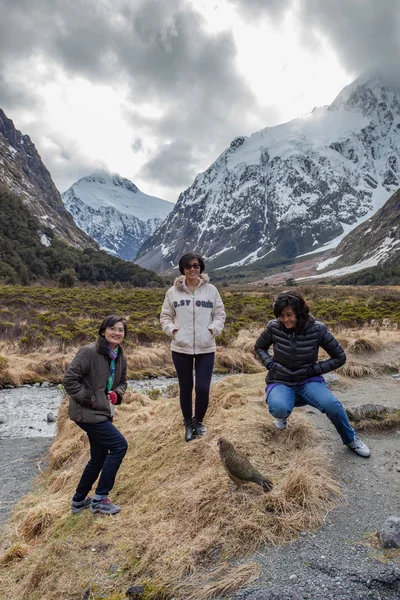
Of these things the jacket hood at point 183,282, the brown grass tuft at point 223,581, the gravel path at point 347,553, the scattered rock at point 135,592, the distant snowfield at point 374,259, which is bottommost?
the scattered rock at point 135,592

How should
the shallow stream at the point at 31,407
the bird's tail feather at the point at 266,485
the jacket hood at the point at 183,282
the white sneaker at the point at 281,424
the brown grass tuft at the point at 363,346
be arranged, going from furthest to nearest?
the brown grass tuft at the point at 363,346 → the shallow stream at the point at 31,407 → the jacket hood at the point at 183,282 → the white sneaker at the point at 281,424 → the bird's tail feather at the point at 266,485

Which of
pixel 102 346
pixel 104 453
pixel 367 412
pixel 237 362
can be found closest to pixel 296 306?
pixel 367 412

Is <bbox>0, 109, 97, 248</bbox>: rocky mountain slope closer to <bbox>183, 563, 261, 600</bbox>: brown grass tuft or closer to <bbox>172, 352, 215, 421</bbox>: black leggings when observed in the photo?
<bbox>172, 352, 215, 421</bbox>: black leggings

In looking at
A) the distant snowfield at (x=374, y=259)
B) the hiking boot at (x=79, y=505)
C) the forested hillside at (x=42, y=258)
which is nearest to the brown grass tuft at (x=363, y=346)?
the hiking boot at (x=79, y=505)

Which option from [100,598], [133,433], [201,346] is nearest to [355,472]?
[201,346]

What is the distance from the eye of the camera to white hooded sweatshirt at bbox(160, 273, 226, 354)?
4387mm

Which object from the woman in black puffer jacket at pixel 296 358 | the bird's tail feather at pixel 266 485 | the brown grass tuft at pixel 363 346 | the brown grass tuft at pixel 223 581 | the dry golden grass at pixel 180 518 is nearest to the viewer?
the brown grass tuft at pixel 223 581

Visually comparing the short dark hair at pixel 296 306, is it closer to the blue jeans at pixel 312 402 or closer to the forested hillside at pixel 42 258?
the blue jeans at pixel 312 402

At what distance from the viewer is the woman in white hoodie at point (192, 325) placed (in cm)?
439

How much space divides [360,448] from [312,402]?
62 cm

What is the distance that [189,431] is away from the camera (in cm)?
465

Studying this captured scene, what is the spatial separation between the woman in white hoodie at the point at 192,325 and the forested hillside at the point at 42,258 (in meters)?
41.3

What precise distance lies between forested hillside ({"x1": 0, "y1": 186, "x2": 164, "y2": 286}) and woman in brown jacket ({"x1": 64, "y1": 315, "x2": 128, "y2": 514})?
1645 inches

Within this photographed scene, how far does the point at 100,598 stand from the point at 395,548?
194 centimetres
